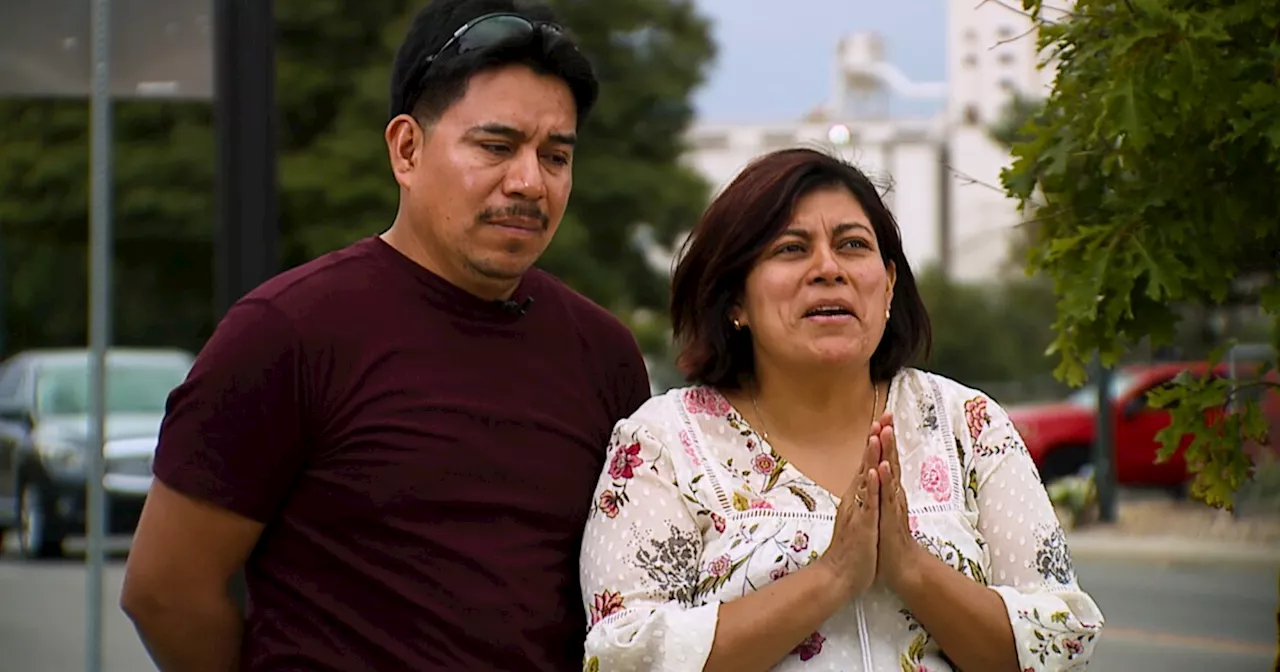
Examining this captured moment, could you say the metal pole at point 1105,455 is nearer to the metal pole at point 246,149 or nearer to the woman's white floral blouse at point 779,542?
the metal pole at point 246,149

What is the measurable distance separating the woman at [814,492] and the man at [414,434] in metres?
0.12

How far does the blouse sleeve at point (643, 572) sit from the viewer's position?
2494mm

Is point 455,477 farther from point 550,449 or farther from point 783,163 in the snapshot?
point 783,163

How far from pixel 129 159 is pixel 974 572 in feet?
68.6

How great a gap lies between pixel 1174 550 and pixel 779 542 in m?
12.5

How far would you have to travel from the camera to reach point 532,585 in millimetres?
2619

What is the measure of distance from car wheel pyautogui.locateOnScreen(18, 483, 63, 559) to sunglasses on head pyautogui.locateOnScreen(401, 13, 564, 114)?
12824 millimetres

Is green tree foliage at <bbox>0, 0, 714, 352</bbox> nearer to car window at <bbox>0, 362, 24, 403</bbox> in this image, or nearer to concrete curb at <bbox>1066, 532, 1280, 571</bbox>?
car window at <bbox>0, 362, 24, 403</bbox>

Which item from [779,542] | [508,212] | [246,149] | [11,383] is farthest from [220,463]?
[11,383]

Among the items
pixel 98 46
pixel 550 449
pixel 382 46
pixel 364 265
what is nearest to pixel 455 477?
pixel 550 449

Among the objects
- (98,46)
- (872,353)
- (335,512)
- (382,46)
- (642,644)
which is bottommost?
(642,644)

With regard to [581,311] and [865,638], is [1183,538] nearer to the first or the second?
[581,311]

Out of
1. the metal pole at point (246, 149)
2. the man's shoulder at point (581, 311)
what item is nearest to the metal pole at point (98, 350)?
the metal pole at point (246, 149)

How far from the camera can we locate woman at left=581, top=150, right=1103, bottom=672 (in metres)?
2.48
